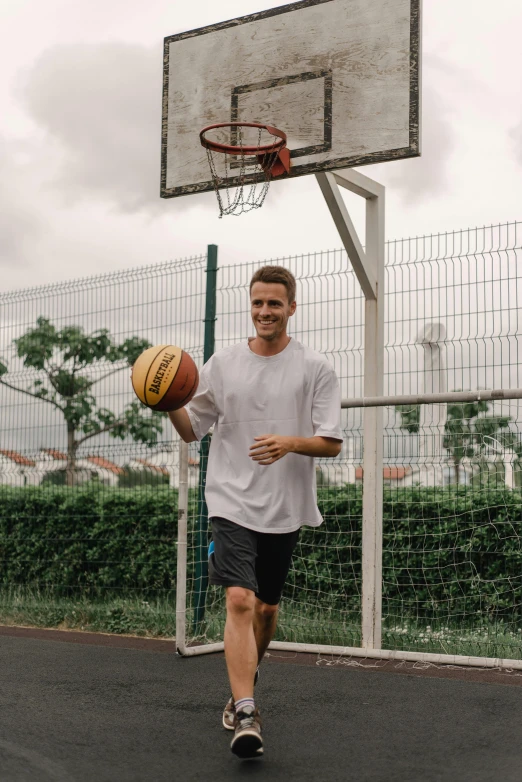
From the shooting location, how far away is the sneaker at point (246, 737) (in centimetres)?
363

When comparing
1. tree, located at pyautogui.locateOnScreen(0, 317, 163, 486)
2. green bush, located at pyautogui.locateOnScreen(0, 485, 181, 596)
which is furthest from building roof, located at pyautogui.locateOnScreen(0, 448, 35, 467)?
green bush, located at pyautogui.locateOnScreen(0, 485, 181, 596)

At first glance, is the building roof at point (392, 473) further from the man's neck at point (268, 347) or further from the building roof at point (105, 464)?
the man's neck at point (268, 347)

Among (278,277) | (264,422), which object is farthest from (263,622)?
(278,277)

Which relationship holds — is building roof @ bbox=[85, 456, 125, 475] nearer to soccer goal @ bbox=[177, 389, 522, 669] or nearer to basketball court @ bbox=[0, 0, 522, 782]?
soccer goal @ bbox=[177, 389, 522, 669]

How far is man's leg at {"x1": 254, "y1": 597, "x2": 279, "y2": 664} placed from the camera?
4.39 metres

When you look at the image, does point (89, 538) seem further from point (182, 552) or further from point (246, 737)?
point (246, 737)

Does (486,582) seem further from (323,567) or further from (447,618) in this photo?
(323,567)

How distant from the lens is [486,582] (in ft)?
23.2

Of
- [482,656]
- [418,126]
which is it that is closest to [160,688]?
[482,656]

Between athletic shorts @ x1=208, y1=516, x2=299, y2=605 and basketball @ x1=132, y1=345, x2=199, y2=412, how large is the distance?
0.56m

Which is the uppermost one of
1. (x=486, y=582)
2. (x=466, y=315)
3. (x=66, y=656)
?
(x=466, y=315)

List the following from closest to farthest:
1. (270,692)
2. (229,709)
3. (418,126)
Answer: (229,709) → (270,692) → (418,126)

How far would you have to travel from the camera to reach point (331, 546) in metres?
7.48

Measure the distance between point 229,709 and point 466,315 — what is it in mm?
3503
